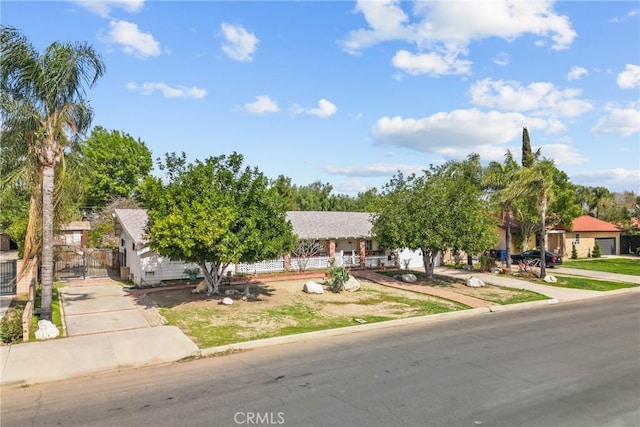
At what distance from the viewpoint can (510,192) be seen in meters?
28.0

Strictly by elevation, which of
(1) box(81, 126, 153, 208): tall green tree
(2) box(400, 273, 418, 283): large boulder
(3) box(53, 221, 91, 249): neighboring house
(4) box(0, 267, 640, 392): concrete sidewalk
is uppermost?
(1) box(81, 126, 153, 208): tall green tree

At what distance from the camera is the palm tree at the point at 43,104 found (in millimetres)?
14633

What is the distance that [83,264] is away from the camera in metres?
26.8

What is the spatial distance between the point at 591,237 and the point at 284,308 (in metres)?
38.0

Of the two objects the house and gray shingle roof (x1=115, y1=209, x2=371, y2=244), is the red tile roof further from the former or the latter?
gray shingle roof (x1=115, y1=209, x2=371, y2=244)

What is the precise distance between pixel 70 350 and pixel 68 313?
5.32 metres

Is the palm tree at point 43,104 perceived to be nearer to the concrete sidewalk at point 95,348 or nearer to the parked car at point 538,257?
the concrete sidewalk at point 95,348

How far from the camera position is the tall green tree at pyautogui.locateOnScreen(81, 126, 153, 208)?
51.2 meters

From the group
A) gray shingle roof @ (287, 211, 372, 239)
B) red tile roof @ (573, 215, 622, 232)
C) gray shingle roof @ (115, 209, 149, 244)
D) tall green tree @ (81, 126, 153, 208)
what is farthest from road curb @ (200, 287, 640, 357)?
tall green tree @ (81, 126, 153, 208)

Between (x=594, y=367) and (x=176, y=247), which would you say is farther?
(x=176, y=247)

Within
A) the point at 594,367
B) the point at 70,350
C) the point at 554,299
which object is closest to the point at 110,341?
the point at 70,350

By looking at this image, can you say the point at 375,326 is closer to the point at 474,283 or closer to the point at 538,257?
the point at 474,283

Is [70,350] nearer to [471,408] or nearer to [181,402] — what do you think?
[181,402]

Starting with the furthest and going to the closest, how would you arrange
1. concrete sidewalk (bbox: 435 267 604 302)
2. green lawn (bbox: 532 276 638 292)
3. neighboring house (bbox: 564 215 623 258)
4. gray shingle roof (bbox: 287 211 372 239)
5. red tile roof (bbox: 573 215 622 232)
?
1. red tile roof (bbox: 573 215 622 232)
2. neighboring house (bbox: 564 215 623 258)
3. gray shingle roof (bbox: 287 211 372 239)
4. green lawn (bbox: 532 276 638 292)
5. concrete sidewalk (bbox: 435 267 604 302)
